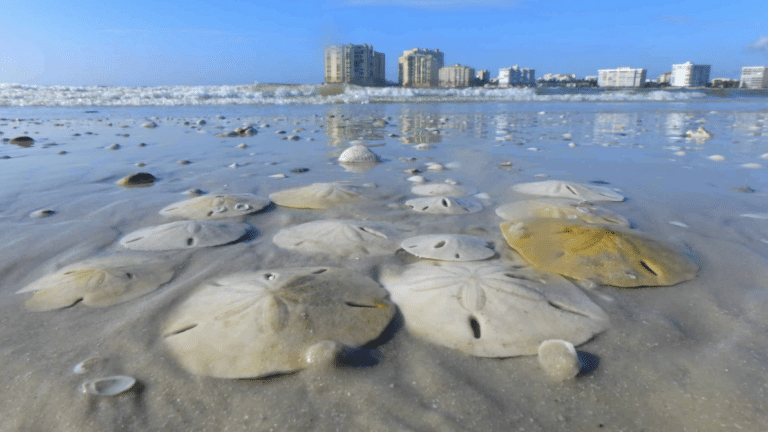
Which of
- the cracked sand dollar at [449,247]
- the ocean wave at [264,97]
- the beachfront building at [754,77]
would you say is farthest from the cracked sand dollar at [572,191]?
the beachfront building at [754,77]

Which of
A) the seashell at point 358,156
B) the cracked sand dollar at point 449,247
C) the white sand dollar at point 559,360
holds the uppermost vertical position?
the seashell at point 358,156

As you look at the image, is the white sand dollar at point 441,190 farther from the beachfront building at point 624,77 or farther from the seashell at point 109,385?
the beachfront building at point 624,77

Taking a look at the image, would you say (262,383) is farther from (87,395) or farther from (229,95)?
(229,95)

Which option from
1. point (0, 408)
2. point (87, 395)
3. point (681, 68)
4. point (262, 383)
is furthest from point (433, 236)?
point (681, 68)

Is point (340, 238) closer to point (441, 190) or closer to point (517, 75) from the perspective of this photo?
point (441, 190)

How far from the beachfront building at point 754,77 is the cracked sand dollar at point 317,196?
63.3 m

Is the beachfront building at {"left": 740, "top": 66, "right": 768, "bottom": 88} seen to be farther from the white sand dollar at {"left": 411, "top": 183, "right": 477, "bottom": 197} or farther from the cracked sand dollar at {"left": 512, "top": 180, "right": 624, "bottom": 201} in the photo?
the white sand dollar at {"left": 411, "top": 183, "right": 477, "bottom": 197}

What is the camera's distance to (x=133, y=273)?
1.90 meters

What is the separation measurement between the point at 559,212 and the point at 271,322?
2.11m

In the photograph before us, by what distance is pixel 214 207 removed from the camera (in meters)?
2.95

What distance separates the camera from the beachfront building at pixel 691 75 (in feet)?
197

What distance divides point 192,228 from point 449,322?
1669 mm

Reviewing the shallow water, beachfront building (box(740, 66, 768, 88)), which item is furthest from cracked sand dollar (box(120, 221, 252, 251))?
beachfront building (box(740, 66, 768, 88))

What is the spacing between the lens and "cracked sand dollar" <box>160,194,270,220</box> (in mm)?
2868
